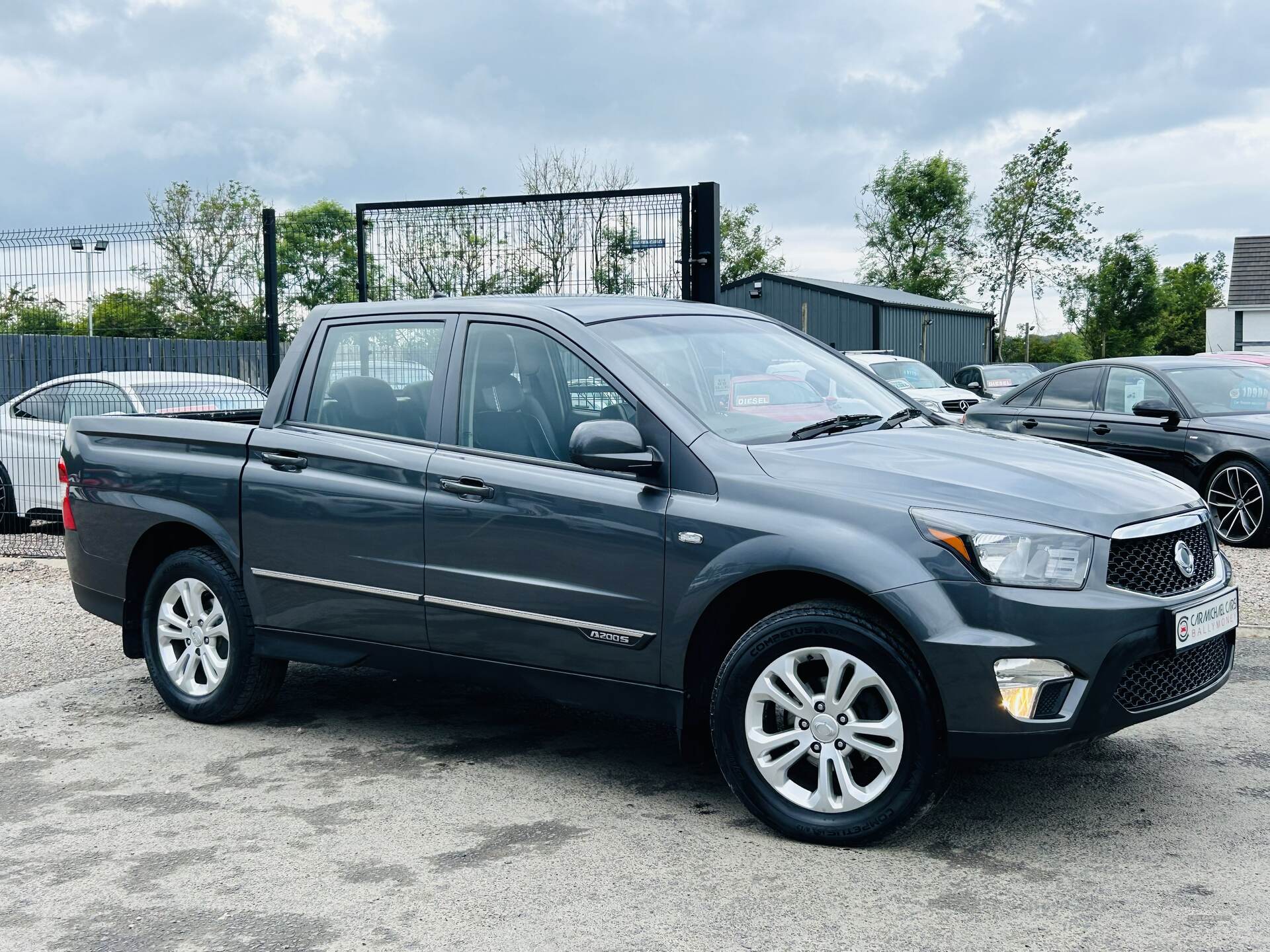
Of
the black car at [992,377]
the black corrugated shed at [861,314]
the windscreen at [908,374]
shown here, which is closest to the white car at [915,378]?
the windscreen at [908,374]

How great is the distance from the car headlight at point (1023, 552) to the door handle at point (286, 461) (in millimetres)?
2731

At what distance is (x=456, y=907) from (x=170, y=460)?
2949 millimetres

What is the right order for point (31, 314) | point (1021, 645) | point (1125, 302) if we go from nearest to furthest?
point (1021, 645), point (31, 314), point (1125, 302)

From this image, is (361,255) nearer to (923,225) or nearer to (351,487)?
(351,487)

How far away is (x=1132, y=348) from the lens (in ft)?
208

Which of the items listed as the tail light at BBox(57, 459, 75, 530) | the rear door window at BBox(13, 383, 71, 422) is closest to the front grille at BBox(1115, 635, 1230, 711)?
the tail light at BBox(57, 459, 75, 530)

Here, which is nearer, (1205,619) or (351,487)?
(1205,619)

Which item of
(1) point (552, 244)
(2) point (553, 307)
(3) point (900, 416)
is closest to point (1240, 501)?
(1) point (552, 244)

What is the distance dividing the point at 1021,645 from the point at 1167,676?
0.61 m

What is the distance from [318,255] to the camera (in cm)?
5353

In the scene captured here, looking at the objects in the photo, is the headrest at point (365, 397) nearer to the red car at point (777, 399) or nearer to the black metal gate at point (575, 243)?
the red car at point (777, 399)

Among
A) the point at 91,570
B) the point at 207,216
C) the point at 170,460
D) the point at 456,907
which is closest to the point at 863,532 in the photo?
the point at 456,907

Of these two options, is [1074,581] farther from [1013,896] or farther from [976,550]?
[1013,896]

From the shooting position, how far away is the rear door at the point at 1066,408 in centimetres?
1163
